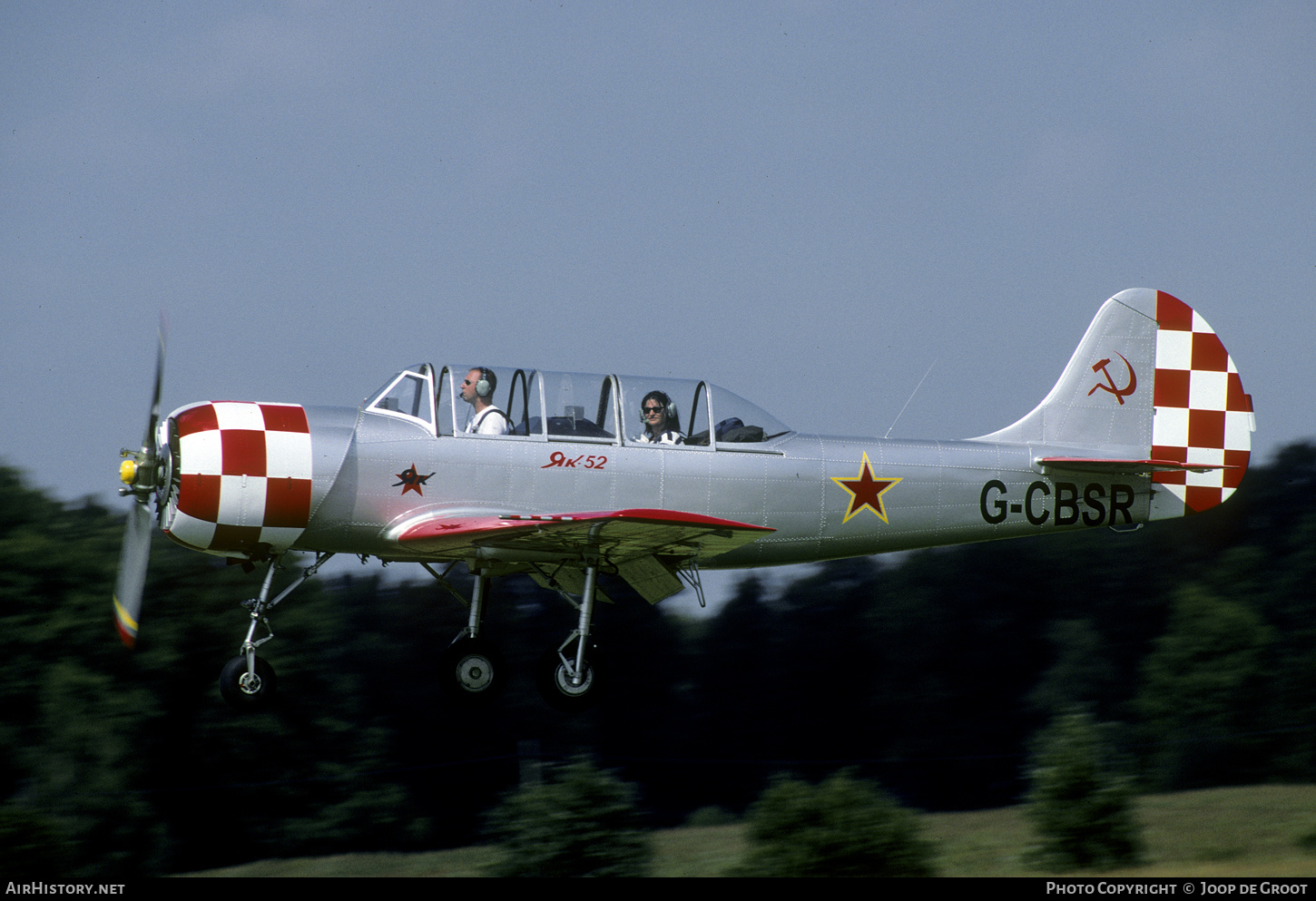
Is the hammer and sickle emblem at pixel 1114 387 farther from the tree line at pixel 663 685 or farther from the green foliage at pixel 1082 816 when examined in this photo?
the tree line at pixel 663 685

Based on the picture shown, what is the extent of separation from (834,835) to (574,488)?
4458 millimetres

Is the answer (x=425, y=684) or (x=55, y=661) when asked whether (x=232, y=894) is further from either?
(x=425, y=684)

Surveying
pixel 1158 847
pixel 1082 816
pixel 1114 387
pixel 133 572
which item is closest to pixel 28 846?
pixel 133 572

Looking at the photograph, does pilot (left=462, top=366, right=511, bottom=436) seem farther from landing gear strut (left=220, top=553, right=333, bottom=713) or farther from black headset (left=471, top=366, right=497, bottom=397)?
landing gear strut (left=220, top=553, right=333, bottom=713)

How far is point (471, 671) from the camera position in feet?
36.2

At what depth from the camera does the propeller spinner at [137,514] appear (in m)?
10.0

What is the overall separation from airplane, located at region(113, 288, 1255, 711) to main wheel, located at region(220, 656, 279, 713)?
2 cm

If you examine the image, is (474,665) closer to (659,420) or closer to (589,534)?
(589,534)

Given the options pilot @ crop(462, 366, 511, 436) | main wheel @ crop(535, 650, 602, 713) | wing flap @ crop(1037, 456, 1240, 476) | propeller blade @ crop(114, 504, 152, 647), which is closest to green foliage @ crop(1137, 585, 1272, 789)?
wing flap @ crop(1037, 456, 1240, 476)

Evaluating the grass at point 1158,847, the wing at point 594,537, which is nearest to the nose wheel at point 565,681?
the wing at point 594,537

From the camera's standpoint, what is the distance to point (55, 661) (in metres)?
29.5

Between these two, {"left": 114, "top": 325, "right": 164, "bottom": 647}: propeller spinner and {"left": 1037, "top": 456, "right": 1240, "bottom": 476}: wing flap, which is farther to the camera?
{"left": 1037, "top": 456, "right": 1240, "bottom": 476}: wing flap

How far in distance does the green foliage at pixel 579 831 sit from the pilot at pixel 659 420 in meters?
4.16

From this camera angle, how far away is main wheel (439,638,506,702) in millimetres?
11000
